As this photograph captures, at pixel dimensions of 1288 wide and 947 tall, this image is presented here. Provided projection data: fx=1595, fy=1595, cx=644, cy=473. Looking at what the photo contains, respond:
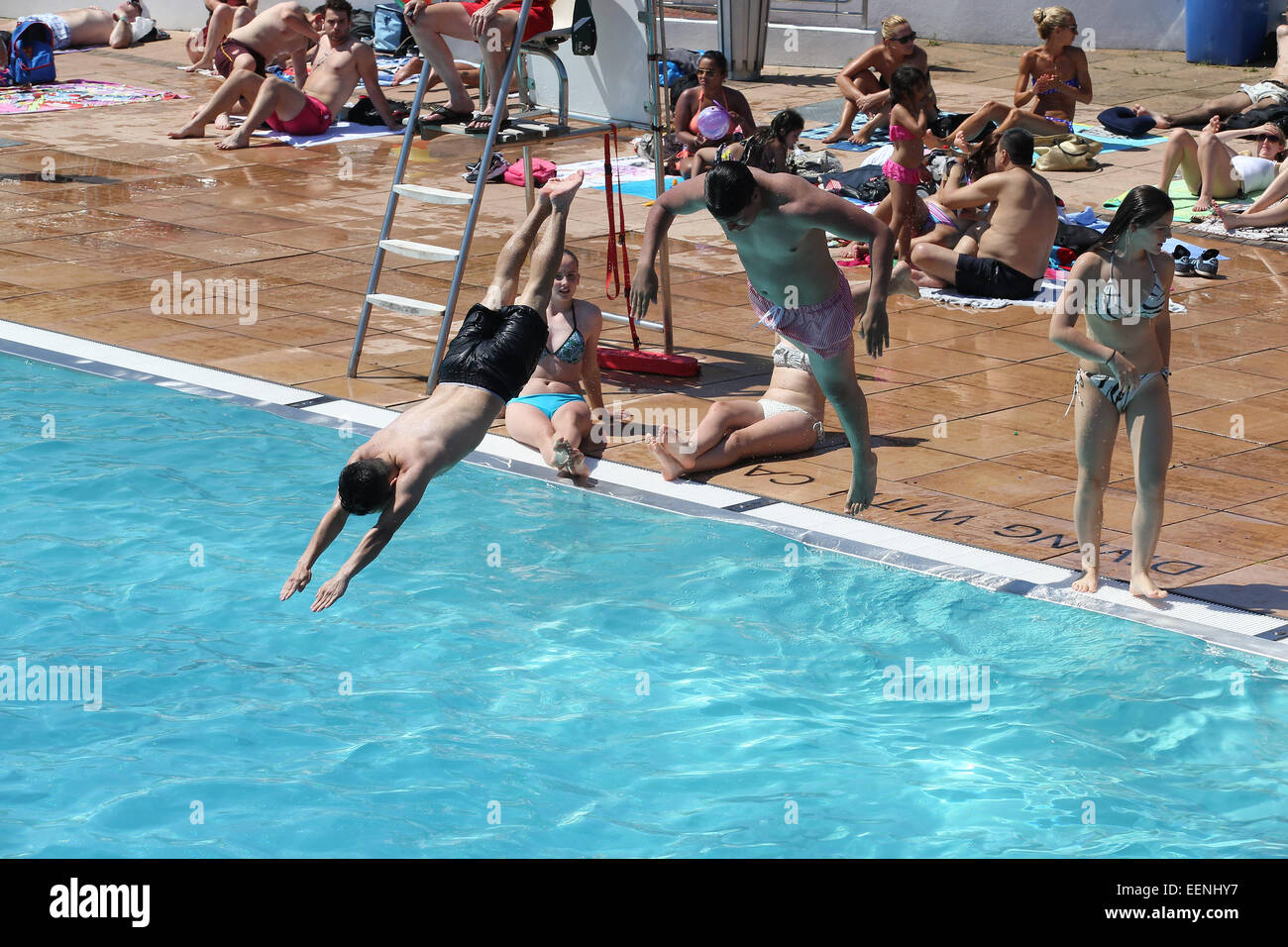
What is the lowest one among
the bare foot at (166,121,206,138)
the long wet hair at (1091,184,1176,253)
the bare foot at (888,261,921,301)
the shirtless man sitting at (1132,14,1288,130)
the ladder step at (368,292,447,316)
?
the ladder step at (368,292,447,316)

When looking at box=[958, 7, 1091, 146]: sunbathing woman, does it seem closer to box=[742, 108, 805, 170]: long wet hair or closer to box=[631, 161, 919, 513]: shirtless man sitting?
box=[742, 108, 805, 170]: long wet hair

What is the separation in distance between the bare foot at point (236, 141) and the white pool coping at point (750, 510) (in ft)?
20.0

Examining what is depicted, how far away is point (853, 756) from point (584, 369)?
3048mm

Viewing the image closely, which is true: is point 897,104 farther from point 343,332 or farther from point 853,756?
point 853,756

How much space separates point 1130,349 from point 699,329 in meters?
4.45

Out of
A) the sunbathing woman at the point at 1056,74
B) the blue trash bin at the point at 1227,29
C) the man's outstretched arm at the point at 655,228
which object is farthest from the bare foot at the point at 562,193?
the blue trash bin at the point at 1227,29

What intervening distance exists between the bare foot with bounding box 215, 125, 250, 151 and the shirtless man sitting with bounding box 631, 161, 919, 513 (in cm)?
1037

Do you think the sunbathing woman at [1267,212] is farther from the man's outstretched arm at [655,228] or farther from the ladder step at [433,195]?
the man's outstretched arm at [655,228]

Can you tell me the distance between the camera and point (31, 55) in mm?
19375

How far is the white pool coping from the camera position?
657 cm

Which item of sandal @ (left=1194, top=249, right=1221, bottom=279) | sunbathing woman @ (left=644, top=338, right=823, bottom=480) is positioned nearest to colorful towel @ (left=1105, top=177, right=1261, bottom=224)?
sandal @ (left=1194, top=249, right=1221, bottom=279)

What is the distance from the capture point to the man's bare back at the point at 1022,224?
10.9 meters

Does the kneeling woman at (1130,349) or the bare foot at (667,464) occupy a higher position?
the kneeling woman at (1130,349)

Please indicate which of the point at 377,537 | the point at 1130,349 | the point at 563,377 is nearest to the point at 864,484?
the point at 1130,349
